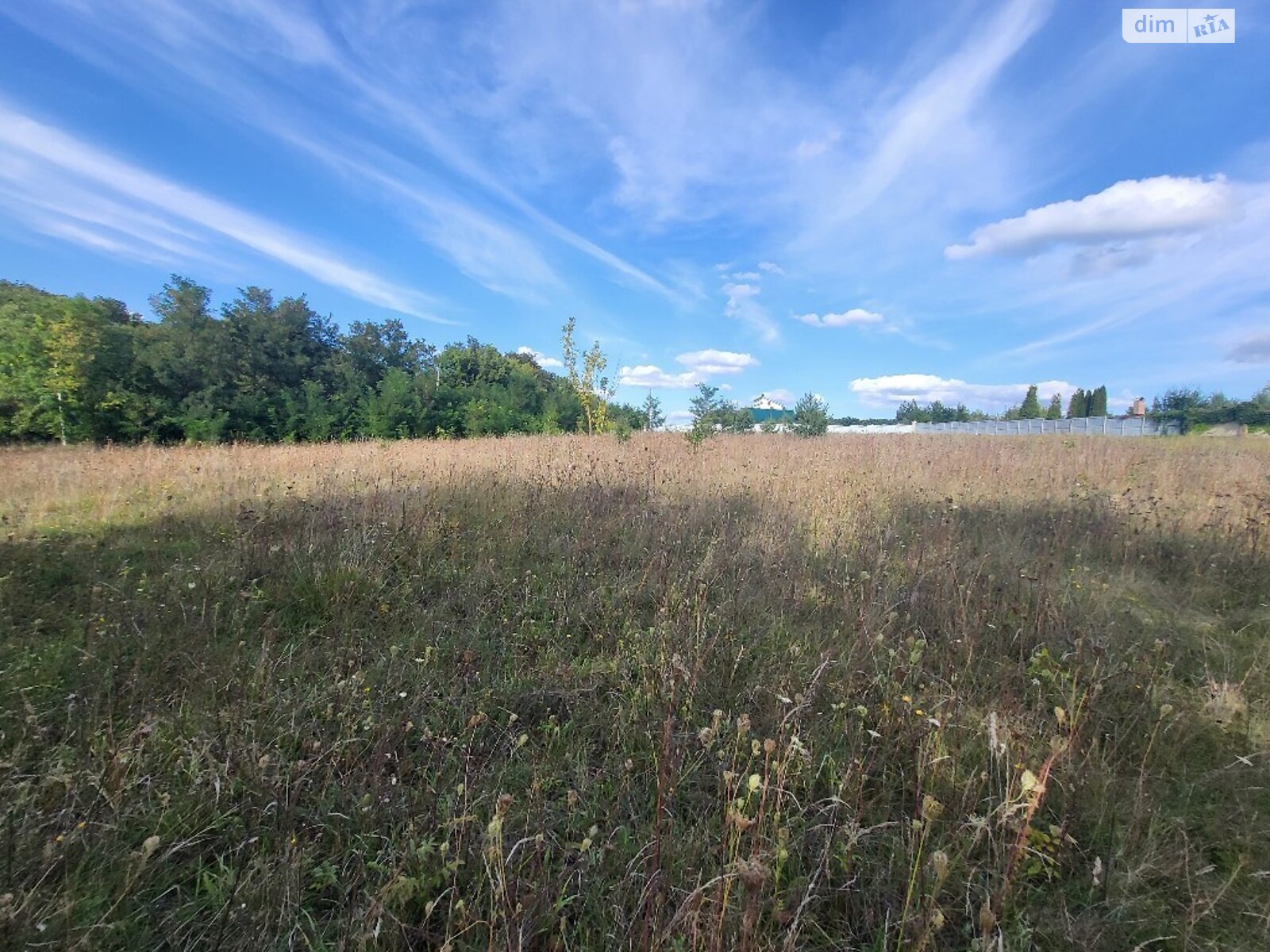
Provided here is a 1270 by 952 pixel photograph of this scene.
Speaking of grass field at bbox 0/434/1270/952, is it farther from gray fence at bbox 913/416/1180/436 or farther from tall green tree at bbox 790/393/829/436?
gray fence at bbox 913/416/1180/436

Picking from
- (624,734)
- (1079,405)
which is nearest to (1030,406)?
(1079,405)

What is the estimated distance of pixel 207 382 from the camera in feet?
57.8

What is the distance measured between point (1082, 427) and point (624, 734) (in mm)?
40216

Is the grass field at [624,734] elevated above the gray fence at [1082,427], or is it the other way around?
the gray fence at [1082,427]

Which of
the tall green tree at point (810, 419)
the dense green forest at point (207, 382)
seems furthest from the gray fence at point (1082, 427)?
the dense green forest at point (207, 382)

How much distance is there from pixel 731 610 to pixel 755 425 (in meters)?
14.2

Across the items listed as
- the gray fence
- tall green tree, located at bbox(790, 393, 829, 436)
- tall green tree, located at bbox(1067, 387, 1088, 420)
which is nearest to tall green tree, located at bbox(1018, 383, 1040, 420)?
tall green tree, located at bbox(1067, 387, 1088, 420)

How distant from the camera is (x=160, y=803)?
1.55 m

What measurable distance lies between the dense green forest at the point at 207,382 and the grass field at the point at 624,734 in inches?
338

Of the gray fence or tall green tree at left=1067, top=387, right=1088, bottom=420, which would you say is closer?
the gray fence

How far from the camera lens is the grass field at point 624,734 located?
1.29 m

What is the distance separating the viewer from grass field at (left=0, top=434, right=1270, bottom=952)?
1.29m

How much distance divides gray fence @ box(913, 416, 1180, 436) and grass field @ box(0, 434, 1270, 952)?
19.2 m

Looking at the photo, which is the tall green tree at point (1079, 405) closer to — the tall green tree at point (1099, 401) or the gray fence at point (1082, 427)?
the tall green tree at point (1099, 401)
